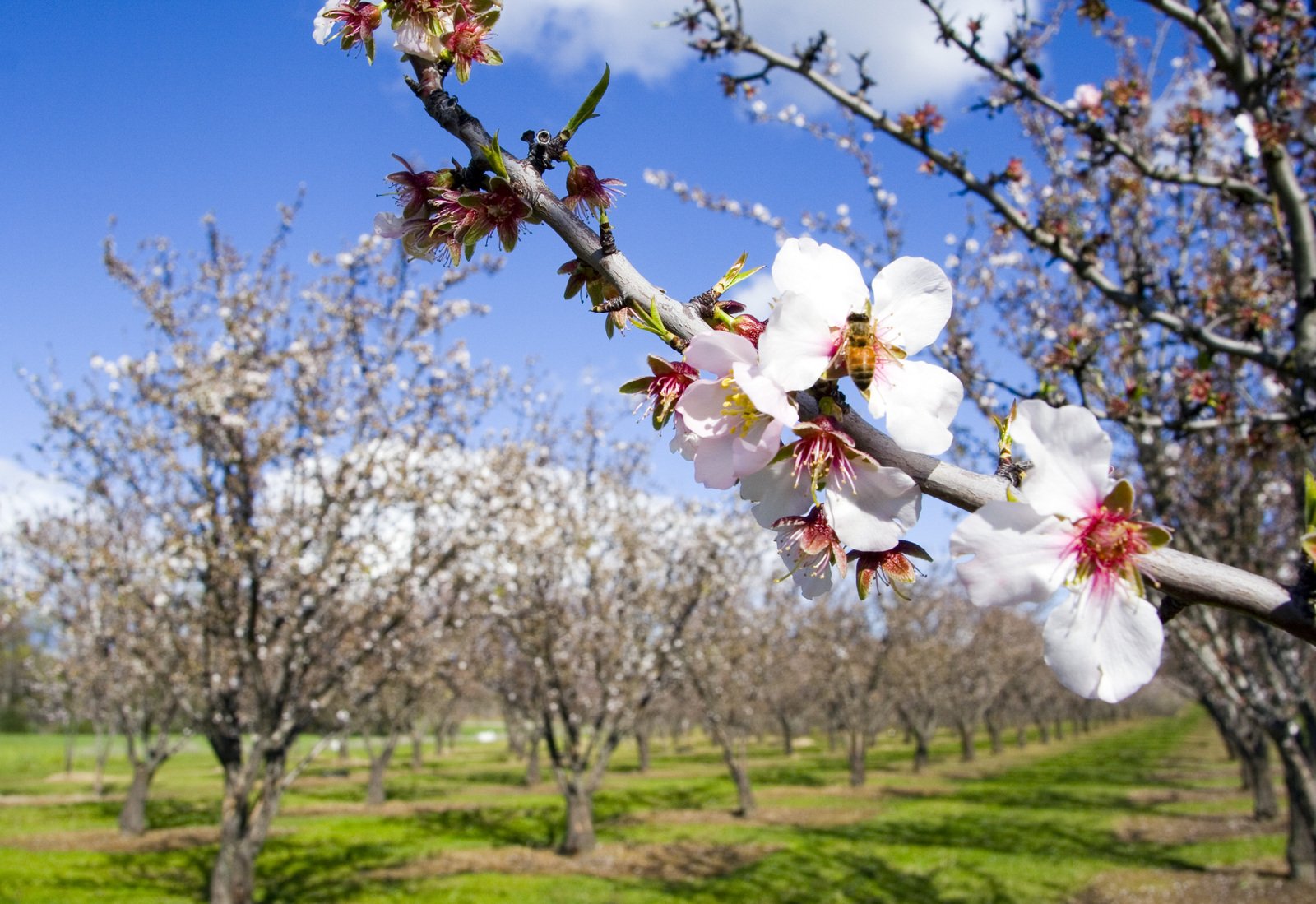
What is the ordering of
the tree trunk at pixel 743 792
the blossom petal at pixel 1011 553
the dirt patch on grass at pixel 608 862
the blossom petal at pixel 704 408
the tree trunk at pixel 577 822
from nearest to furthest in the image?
1. the blossom petal at pixel 1011 553
2. the blossom petal at pixel 704 408
3. the dirt patch on grass at pixel 608 862
4. the tree trunk at pixel 577 822
5. the tree trunk at pixel 743 792

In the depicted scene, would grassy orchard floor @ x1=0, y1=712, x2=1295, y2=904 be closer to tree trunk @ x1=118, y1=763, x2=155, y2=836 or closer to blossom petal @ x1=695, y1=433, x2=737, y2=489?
tree trunk @ x1=118, y1=763, x2=155, y2=836

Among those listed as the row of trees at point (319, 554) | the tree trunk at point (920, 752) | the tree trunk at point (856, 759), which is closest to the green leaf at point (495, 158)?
the row of trees at point (319, 554)

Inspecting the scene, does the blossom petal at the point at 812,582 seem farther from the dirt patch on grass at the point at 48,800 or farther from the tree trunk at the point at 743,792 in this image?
the dirt patch on grass at the point at 48,800

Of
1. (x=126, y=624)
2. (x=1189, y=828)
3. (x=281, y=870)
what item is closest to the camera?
(x=126, y=624)

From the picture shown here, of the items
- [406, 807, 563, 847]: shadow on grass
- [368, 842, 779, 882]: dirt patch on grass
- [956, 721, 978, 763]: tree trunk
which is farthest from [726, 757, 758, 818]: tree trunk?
[956, 721, 978, 763]: tree trunk

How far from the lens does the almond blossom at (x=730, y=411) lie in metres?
0.74

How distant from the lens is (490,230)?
1.01 meters

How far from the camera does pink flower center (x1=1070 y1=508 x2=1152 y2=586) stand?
754 millimetres

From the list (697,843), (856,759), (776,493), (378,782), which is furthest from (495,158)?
(856,759)

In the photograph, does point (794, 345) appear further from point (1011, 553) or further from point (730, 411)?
point (1011, 553)

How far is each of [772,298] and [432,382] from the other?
8.03m

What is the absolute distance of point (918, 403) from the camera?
80 centimetres

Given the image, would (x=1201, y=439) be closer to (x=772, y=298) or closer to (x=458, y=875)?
(x=772, y=298)

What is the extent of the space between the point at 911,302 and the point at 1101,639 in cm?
38
